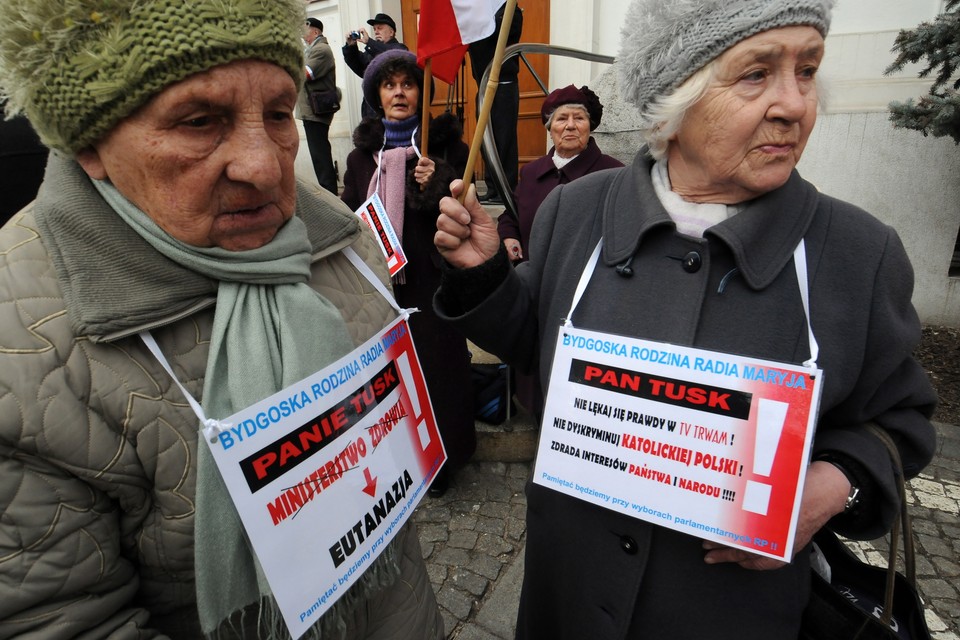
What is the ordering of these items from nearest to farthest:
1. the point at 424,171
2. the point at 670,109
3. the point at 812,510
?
the point at 812,510
the point at 670,109
the point at 424,171

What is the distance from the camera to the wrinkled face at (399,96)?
3.22 metres

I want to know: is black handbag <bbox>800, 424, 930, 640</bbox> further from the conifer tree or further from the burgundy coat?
the conifer tree

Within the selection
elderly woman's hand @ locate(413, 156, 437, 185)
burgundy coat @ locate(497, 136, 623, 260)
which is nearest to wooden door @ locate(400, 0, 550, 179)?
burgundy coat @ locate(497, 136, 623, 260)

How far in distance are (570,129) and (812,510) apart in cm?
287

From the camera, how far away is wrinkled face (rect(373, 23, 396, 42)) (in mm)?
7056

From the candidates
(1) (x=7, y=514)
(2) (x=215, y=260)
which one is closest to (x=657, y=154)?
(2) (x=215, y=260)

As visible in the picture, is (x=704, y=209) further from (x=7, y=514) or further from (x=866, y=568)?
(x=7, y=514)

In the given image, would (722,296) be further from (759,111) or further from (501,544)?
(501,544)

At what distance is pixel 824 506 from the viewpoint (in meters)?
1.23

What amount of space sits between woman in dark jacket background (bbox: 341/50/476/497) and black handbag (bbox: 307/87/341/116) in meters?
4.38

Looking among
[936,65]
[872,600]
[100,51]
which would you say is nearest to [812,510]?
[872,600]

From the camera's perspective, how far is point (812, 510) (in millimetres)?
1214

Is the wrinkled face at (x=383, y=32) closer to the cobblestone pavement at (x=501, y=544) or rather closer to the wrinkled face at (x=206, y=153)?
the cobblestone pavement at (x=501, y=544)

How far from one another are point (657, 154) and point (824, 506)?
3.05 feet
